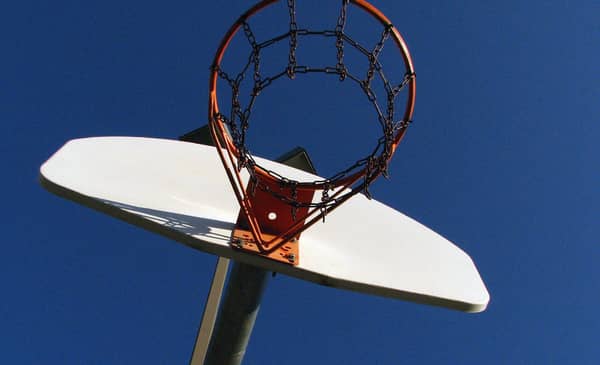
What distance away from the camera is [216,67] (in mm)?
2973

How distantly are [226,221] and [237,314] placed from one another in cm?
74

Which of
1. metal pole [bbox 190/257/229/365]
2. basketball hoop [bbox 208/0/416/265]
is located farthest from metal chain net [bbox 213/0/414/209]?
metal pole [bbox 190/257/229/365]

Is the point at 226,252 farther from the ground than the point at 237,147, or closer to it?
closer to it

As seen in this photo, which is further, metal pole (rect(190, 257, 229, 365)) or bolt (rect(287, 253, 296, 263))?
metal pole (rect(190, 257, 229, 365))

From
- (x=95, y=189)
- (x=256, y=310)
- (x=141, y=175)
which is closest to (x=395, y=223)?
(x=256, y=310)

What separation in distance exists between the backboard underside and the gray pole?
1.31 ft

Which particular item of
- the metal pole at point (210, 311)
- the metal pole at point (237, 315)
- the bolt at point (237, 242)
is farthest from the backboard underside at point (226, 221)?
the metal pole at point (210, 311)

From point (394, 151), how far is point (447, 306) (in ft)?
2.76

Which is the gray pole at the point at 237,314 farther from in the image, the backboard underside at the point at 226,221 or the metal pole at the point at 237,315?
the backboard underside at the point at 226,221

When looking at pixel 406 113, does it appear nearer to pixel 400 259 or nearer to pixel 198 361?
pixel 400 259

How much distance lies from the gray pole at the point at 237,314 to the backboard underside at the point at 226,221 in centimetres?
40

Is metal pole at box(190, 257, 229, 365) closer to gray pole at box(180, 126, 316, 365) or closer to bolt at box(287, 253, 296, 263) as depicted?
gray pole at box(180, 126, 316, 365)

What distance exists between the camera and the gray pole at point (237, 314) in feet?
11.5

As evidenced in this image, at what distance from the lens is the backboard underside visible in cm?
269
